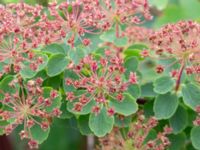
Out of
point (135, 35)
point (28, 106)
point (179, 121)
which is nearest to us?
point (28, 106)

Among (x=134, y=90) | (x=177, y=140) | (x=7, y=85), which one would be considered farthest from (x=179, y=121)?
(x=7, y=85)

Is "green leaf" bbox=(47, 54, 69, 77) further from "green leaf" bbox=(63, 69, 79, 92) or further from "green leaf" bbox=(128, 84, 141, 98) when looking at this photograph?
"green leaf" bbox=(128, 84, 141, 98)

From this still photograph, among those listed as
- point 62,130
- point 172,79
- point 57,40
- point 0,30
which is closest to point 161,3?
point 172,79

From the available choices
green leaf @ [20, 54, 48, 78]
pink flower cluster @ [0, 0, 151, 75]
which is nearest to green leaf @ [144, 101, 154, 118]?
pink flower cluster @ [0, 0, 151, 75]

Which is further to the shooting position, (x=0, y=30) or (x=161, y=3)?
(x=161, y=3)

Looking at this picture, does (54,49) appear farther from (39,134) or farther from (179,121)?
(179,121)

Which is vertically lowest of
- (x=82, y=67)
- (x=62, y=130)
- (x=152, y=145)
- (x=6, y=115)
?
(x=62, y=130)

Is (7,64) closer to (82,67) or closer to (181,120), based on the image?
(82,67)
